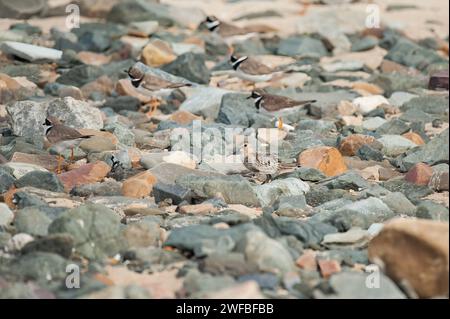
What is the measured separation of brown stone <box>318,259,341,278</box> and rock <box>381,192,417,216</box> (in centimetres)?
146

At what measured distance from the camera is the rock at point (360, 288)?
4.88 meters

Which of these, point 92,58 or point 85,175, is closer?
point 85,175

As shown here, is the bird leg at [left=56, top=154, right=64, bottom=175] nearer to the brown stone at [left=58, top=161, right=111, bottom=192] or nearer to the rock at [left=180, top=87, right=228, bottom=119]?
the brown stone at [left=58, top=161, right=111, bottom=192]

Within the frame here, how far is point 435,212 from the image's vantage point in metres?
6.19

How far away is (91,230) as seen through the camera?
5566mm

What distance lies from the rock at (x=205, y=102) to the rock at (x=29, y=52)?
7.88ft

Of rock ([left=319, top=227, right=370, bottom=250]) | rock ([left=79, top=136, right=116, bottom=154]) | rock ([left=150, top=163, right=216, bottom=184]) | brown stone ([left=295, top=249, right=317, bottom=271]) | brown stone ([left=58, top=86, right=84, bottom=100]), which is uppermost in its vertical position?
brown stone ([left=295, top=249, right=317, bottom=271])

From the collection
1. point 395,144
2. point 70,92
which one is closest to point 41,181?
point 395,144

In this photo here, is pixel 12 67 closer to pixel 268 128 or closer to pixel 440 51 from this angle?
pixel 268 128

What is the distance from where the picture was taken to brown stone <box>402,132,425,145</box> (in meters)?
9.16

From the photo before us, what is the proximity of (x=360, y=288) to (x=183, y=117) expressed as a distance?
5.44 m

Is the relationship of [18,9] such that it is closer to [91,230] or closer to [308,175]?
[308,175]

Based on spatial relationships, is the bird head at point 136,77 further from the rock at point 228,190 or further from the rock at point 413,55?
the rock at point 413,55

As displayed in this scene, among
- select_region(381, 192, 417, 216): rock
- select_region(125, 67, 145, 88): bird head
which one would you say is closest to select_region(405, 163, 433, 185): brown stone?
select_region(381, 192, 417, 216): rock
